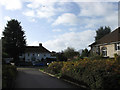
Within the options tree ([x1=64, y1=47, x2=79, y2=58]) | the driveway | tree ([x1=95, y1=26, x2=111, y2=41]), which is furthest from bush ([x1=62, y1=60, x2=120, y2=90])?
tree ([x1=95, y1=26, x2=111, y2=41])

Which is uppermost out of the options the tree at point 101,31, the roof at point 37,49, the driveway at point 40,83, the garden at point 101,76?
the tree at point 101,31

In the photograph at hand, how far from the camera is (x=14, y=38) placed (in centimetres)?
5431

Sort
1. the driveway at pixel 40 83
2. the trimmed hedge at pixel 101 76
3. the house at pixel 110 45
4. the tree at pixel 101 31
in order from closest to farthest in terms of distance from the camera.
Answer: the trimmed hedge at pixel 101 76 → the driveway at pixel 40 83 → the house at pixel 110 45 → the tree at pixel 101 31

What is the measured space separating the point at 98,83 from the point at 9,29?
50.8 metres

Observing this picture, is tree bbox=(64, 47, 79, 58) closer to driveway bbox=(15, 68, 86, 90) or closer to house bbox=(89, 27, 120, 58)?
house bbox=(89, 27, 120, 58)

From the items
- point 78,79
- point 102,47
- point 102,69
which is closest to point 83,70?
point 78,79

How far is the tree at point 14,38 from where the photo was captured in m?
52.0

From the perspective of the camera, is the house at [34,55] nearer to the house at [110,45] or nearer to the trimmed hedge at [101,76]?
the house at [110,45]

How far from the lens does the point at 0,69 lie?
820 centimetres

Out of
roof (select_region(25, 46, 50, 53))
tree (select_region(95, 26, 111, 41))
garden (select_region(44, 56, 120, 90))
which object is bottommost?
garden (select_region(44, 56, 120, 90))

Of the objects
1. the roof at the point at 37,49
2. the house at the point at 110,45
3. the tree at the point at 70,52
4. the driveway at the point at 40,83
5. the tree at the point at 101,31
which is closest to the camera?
the driveway at the point at 40,83

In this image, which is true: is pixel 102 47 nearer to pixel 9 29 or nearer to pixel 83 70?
pixel 83 70

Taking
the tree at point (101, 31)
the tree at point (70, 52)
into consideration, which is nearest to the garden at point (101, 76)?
the tree at point (70, 52)

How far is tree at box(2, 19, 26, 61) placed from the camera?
52031 mm
